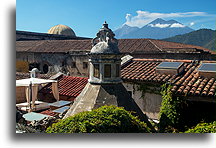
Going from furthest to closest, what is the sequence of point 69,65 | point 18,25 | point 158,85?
1. point 69,65
2. point 158,85
3. point 18,25

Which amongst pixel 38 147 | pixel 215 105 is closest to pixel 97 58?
pixel 38 147

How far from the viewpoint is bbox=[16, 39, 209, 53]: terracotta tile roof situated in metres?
15.4

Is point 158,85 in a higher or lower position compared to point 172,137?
higher

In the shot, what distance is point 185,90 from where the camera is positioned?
5254 millimetres

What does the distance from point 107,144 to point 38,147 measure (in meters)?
1.16

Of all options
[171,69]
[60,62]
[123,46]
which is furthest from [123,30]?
[60,62]

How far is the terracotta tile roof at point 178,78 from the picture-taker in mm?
5141

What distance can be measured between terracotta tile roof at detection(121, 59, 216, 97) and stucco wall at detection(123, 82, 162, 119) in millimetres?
385

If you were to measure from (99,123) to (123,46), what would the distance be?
14.1 meters

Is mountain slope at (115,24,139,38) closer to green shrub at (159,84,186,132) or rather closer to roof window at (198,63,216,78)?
green shrub at (159,84,186,132)

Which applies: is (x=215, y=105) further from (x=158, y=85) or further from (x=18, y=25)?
(x=18, y=25)

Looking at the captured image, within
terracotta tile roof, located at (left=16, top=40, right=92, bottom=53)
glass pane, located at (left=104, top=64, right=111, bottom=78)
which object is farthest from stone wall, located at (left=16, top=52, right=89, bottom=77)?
glass pane, located at (left=104, top=64, right=111, bottom=78)

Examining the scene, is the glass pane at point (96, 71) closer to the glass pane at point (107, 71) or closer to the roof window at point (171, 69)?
the glass pane at point (107, 71)

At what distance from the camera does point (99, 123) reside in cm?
344
